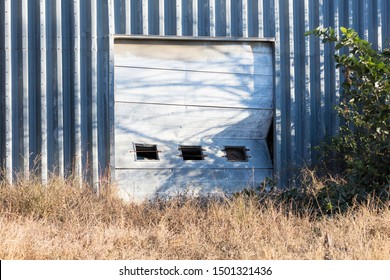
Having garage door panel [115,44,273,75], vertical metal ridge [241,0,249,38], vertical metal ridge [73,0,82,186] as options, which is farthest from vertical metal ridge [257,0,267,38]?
vertical metal ridge [73,0,82,186]

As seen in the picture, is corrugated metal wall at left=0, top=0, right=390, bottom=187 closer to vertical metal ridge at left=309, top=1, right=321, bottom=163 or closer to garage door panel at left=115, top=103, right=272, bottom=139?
vertical metal ridge at left=309, top=1, right=321, bottom=163

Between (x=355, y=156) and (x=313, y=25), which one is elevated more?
(x=313, y=25)

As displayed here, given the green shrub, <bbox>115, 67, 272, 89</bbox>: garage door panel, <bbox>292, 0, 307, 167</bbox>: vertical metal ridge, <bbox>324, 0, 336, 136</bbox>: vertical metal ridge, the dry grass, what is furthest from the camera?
<bbox>324, 0, 336, 136</bbox>: vertical metal ridge

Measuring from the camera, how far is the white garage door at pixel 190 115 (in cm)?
1045

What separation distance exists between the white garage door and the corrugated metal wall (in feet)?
0.65

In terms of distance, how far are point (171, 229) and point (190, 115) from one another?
9.22ft

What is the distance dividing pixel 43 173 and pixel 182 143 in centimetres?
200

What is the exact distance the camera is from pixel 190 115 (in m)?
10.7

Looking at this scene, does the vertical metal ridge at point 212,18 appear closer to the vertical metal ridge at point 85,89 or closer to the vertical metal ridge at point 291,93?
the vertical metal ridge at point 291,93

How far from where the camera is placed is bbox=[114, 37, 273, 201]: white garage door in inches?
411

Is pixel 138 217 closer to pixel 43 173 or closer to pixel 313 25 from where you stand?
pixel 43 173

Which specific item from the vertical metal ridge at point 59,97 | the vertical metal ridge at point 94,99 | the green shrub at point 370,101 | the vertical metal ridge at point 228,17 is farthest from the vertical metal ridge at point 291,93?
the vertical metal ridge at point 59,97
